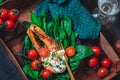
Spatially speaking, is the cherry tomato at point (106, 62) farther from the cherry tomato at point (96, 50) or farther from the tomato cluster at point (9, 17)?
the tomato cluster at point (9, 17)

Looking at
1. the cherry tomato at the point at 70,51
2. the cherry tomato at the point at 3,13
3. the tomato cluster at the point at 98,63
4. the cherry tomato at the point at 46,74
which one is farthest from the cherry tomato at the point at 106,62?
the cherry tomato at the point at 3,13

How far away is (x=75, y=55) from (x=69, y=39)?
0.28ft

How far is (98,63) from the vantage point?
158 centimetres

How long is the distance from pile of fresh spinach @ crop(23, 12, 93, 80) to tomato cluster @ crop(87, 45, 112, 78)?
0.18 ft

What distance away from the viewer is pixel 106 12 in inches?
66.9

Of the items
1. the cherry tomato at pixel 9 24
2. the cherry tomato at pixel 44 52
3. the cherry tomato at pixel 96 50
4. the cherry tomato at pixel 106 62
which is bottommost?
the cherry tomato at pixel 106 62

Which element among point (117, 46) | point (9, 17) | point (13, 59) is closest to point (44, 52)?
point (13, 59)

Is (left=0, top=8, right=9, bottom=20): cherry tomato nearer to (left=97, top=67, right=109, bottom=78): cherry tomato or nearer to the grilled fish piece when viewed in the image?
the grilled fish piece

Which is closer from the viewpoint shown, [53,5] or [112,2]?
[53,5]

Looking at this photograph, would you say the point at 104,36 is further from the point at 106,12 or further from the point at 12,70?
the point at 12,70

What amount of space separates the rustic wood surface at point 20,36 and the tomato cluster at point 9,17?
5 centimetres

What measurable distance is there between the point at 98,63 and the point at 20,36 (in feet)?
1.33

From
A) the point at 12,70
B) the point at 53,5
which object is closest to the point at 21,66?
the point at 12,70

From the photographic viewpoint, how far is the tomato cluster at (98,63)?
1534 mm
